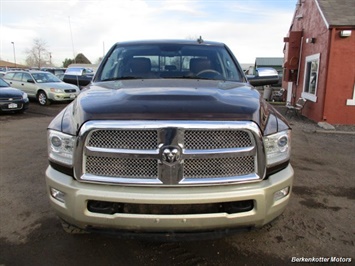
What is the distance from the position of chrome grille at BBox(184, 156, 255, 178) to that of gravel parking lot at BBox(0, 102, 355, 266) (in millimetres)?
957

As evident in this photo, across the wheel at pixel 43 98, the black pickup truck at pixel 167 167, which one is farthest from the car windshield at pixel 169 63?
the wheel at pixel 43 98

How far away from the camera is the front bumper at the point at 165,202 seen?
2209 mm

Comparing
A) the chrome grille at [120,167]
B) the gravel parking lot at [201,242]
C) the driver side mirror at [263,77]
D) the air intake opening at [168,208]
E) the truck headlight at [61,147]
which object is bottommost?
the gravel parking lot at [201,242]

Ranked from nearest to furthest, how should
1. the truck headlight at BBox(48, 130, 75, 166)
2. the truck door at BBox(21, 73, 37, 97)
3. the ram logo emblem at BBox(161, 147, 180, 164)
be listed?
1. the ram logo emblem at BBox(161, 147, 180, 164)
2. the truck headlight at BBox(48, 130, 75, 166)
3. the truck door at BBox(21, 73, 37, 97)

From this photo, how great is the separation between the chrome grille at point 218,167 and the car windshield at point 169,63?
156cm

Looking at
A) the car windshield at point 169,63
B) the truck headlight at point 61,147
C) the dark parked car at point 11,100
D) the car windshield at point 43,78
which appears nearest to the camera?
the truck headlight at point 61,147

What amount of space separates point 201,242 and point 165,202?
1.10 m

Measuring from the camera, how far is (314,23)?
12000 mm

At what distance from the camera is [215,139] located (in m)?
2.28

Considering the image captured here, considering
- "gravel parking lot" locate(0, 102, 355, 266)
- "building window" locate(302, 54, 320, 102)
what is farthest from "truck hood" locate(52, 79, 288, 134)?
"building window" locate(302, 54, 320, 102)

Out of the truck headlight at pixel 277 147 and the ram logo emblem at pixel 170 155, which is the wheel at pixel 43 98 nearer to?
the ram logo emblem at pixel 170 155

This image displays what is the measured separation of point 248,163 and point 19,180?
3.89 metres

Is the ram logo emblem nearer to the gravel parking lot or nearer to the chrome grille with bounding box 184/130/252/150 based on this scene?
the chrome grille with bounding box 184/130/252/150

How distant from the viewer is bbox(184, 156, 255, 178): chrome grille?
90.2 inches
